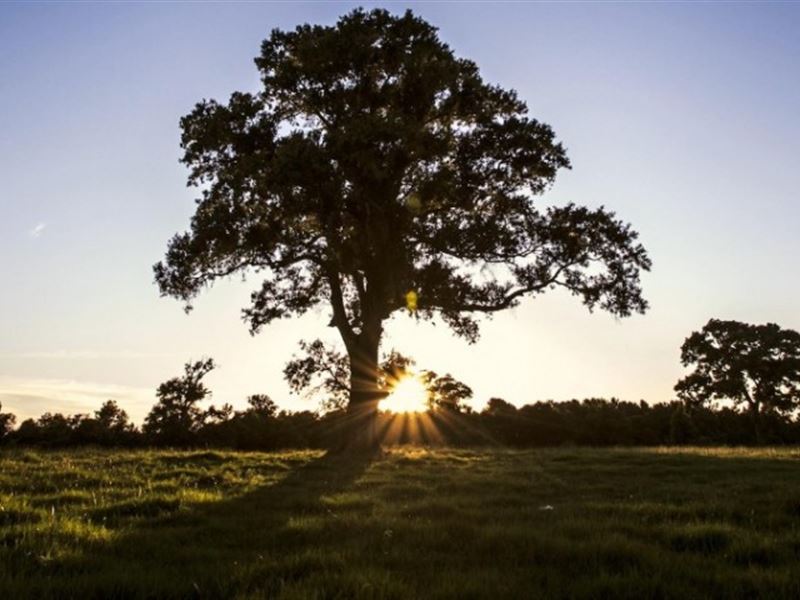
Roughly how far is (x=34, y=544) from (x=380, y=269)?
20.9m

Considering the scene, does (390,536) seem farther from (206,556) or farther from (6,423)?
(6,423)

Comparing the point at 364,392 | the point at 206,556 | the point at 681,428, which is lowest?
the point at 206,556

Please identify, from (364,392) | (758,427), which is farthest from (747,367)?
(364,392)

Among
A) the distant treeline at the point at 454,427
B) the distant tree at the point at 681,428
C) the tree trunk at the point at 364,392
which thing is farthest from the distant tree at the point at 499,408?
the tree trunk at the point at 364,392

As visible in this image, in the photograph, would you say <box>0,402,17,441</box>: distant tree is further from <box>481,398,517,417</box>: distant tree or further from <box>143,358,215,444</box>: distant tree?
<box>481,398,517,417</box>: distant tree

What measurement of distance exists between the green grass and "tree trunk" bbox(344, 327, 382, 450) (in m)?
9.63

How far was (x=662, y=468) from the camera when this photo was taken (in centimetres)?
1978

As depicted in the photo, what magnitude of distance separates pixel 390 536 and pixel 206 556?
234 cm

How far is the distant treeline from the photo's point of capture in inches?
1222

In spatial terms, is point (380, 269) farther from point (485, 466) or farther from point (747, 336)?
point (747, 336)

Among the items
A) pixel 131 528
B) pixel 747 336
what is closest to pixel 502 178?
pixel 131 528

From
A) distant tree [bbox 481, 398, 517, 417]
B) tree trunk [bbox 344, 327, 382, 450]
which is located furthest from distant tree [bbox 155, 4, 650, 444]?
distant tree [bbox 481, 398, 517, 417]

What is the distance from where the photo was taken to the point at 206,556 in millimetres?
7957

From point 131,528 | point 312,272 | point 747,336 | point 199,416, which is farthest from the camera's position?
point 747,336
